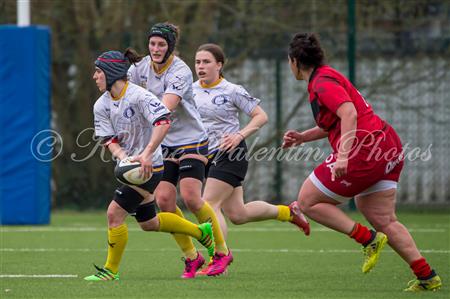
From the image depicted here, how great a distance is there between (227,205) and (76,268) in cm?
130

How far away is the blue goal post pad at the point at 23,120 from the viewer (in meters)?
11.9

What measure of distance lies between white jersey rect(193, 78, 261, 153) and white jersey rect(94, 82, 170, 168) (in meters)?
1.03

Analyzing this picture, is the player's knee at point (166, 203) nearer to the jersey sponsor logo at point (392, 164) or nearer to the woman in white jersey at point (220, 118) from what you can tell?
the woman in white jersey at point (220, 118)

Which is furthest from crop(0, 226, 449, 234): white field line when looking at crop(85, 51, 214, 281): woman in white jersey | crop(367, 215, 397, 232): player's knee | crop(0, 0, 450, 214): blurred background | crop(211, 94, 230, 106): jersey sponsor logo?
crop(367, 215, 397, 232): player's knee

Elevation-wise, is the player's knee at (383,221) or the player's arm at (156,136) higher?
the player's arm at (156,136)

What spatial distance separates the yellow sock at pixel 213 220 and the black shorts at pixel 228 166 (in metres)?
0.38

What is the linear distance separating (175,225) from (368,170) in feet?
5.43

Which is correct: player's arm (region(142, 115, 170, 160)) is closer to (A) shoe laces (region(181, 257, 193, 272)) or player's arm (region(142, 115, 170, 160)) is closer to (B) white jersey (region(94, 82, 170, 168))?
(B) white jersey (region(94, 82, 170, 168))

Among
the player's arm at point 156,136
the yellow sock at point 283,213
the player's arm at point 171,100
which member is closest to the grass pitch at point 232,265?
the yellow sock at point 283,213

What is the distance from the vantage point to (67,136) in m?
14.7

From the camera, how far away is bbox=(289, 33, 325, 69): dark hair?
630 centimetres

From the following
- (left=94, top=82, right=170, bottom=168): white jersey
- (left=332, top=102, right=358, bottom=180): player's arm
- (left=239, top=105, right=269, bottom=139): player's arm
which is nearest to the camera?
(left=332, top=102, right=358, bottom=180): player's arm

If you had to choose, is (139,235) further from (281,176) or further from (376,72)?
(376,72)

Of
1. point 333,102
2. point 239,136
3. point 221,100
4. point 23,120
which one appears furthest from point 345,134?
point 23,120
